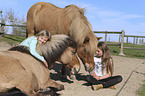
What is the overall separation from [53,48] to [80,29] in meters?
1.41

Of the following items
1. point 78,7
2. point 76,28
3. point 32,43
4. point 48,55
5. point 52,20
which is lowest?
Answer: point 48,55

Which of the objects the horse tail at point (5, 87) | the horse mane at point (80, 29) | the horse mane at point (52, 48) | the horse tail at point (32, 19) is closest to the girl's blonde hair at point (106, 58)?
the horse mane at point (80, 29)

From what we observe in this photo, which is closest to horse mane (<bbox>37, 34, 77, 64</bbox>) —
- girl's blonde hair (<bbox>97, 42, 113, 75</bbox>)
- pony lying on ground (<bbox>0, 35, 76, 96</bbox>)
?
pony lying on ground (<bbox>0, 35, 76, 96</bbox>)

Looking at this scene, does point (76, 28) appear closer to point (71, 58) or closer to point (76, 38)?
point (76, 38)

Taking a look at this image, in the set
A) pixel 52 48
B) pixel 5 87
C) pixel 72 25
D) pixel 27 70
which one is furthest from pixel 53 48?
pixel 72 25

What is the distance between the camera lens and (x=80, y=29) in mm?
3738

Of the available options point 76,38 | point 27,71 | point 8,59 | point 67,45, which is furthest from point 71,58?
point 8,59

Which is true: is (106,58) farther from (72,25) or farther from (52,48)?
(52,48)

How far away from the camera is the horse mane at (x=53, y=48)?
246 cm

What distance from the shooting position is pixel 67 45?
2.86m

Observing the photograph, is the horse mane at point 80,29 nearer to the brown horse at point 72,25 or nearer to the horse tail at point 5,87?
the brown horse at point 72,25

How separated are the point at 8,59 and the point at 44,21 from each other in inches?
122

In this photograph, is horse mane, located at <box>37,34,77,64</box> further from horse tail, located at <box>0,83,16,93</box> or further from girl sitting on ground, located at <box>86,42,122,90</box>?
girl sitting on ground, located at <box>86,42,122,90</box>

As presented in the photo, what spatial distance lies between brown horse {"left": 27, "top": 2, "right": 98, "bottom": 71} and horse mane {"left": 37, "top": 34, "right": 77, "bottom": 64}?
866mm
